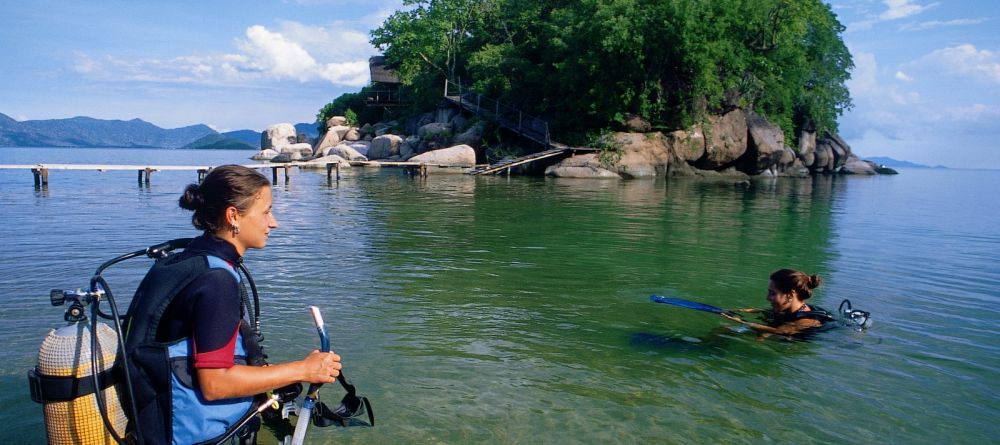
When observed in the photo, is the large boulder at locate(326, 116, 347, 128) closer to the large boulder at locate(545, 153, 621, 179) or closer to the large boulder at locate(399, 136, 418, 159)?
the large boulder at locate(399, 136, 418, 159)

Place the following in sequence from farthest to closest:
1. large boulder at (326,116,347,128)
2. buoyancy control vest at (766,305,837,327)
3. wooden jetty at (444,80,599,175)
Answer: large boulder at (326,116,347,128) → wooden jetty at (444,80,599,175) → buoyancy control vest at (766,305,837,327)

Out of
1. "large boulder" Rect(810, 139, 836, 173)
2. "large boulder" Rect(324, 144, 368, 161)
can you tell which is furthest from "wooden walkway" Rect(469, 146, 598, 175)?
"large boulder" Rect(810, 139, 836, 173)

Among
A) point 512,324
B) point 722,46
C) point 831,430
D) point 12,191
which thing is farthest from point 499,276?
point 722,46

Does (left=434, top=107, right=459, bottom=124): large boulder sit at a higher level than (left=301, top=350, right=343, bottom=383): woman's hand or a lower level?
higher

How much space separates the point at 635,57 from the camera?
34.8 m

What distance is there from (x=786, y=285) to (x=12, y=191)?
25904 millimetres

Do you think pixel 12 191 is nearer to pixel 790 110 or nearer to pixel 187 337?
pixel 187 337

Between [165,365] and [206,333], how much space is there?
23 centimetres

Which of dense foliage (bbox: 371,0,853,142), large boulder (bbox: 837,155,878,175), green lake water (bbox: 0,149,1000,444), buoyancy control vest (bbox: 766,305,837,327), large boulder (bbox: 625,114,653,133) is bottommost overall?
green lake water (bbox: 0,149,1000,444)

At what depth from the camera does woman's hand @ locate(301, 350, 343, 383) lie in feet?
9.36

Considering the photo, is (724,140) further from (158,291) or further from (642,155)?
(158,291)

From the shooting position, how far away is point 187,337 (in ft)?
8.59

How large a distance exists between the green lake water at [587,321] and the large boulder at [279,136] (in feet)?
162

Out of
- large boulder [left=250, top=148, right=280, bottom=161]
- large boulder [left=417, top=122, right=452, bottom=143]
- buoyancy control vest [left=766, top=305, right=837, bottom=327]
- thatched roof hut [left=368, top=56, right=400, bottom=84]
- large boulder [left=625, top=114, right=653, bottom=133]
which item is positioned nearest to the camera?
buoyancy control vest [left=766, top=305, right=837, bottom=327]
